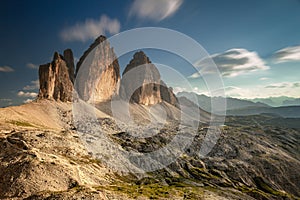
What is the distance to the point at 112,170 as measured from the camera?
7069 cm

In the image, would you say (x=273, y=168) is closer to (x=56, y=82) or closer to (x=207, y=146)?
(x=207, y=146)

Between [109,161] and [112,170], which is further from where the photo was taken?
[109,161]

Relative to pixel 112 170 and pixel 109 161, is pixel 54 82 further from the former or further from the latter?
pixel 112 170

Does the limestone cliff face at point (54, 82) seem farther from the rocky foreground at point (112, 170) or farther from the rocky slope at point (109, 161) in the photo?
the rocky foreground at point (112, 170)

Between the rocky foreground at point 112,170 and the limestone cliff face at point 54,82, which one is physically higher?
the limestone cliff face at point 54,82

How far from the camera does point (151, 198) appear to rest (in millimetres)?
51969

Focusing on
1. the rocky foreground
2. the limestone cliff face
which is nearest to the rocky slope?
the limestone cliff face

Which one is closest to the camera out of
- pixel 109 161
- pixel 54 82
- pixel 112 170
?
pixel 112 170

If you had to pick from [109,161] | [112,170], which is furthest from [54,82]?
[112,170]

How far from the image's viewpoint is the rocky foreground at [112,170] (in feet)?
137

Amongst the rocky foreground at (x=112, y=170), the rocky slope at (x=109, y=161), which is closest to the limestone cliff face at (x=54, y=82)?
the rocky slope at (x=109, y=161)

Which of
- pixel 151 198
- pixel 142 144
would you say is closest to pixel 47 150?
pixel 151 198

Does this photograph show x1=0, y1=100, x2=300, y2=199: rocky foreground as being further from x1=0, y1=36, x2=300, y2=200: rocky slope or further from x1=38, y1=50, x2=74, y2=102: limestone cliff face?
x1=38, y1=50, x2=74, y2=102: limestone cliff face

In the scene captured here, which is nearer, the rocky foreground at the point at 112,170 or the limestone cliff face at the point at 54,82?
the rocky foreground at the point at 112,170
